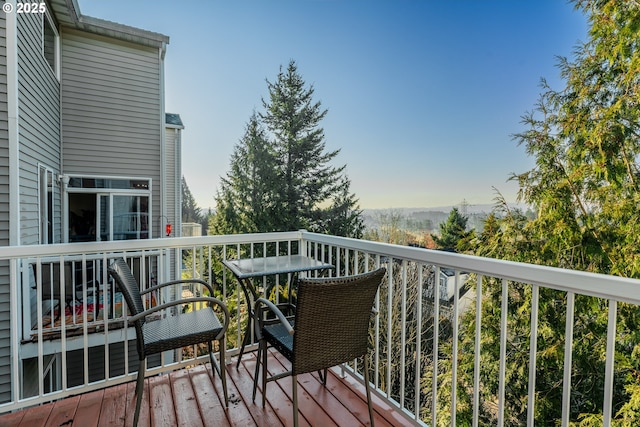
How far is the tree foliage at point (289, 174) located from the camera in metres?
14.9

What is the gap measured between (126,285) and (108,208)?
5466 mm

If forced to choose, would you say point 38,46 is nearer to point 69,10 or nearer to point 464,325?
point 69,10

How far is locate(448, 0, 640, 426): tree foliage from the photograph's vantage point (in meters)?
6.05

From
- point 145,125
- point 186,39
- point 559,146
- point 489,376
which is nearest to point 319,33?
point 186,39

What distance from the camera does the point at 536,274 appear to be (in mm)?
1420

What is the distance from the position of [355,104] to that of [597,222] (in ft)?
37.7

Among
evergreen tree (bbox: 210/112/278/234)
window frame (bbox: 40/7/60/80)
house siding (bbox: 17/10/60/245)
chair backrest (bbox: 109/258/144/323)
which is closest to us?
chair backrest (bbox: 109/258/144/323)

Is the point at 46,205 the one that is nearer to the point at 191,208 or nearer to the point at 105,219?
the point at 105,219

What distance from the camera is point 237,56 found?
13.8m

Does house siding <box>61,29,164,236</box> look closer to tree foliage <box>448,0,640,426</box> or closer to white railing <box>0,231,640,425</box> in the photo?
white railing <box>0,231,640,425</box>

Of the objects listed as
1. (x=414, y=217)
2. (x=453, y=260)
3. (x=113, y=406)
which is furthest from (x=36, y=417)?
(x=414, y=217)

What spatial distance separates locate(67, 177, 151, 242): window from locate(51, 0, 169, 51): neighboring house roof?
2814mm

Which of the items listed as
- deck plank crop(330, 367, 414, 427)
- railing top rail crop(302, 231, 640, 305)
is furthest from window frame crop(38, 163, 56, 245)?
railing top rail crop(302, 231, 640, 305)

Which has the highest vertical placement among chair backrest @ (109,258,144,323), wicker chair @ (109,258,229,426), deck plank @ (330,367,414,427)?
chair backrest @ (109,258,144,323)
